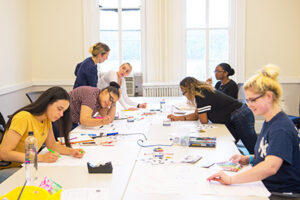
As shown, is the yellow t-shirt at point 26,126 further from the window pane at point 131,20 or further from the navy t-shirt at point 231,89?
the window pane at point 131,20

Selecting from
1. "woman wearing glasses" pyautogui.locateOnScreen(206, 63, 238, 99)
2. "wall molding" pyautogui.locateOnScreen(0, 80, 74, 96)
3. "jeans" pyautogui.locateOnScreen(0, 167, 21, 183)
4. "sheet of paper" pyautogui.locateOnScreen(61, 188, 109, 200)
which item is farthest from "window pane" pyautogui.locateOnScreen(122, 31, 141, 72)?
"sheet of paper" pyautogui.locateOnScreen(61, 188, 109, 200)

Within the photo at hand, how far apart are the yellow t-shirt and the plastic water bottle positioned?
207 millimetres

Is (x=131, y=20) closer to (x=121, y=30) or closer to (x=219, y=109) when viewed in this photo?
(x=121, y=30)

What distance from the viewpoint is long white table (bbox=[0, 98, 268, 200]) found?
6.57ft

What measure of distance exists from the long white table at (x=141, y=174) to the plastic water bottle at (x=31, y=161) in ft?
0.14

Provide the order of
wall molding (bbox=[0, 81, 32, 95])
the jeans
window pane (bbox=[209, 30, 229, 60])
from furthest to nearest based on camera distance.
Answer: window pane (bbox=[209, 30, 229, 60]) < wall molding (bbox=[0, 81, 32, 95]) < the jeans

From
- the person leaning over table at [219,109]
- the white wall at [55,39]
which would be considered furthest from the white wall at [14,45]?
the person leaning over table at [219,109]

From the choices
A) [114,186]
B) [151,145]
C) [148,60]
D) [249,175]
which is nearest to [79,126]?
[151,145]

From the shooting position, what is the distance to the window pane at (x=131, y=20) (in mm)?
6465

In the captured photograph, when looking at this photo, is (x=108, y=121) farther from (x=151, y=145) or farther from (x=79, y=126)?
(x=151, y=145)

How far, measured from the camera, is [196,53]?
655 cm

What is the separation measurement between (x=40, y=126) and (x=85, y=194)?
3.28ft

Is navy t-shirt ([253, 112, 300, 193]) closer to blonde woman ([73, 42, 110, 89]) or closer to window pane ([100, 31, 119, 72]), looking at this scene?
blonde woman ([73, 42, 110, 89])

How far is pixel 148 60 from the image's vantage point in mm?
6430
